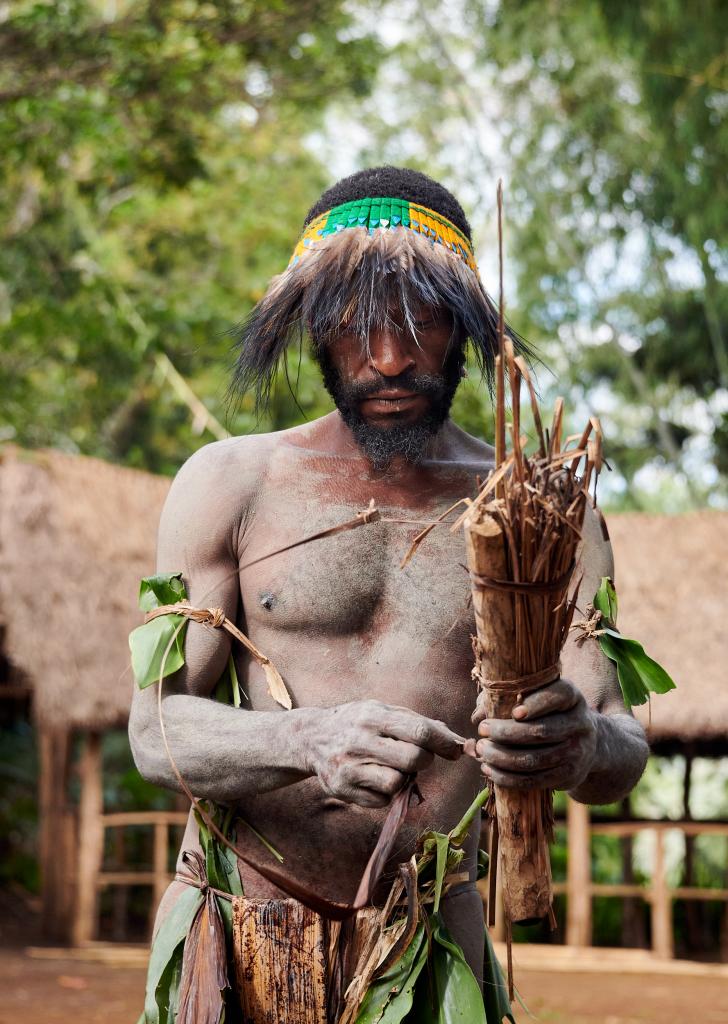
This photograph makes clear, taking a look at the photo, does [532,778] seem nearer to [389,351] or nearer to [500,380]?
[500,380]

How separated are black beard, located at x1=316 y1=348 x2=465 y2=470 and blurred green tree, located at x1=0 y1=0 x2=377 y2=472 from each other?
5.48 metres

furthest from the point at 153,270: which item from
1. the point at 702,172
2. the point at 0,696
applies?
the point at 702,172

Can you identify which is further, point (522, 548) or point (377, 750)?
point (377, 750)

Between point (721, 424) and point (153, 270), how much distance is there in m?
7.27

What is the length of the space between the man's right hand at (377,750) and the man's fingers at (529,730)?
0.09 m

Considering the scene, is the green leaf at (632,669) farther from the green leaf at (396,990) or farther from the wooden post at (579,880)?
the wooden post at (579,880)

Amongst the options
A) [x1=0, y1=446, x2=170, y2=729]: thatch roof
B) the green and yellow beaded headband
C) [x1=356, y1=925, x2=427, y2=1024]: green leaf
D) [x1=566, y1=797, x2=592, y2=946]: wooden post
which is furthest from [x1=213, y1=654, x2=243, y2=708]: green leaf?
[x1=566, y1=797, x2=592, y2=946]: wooden post

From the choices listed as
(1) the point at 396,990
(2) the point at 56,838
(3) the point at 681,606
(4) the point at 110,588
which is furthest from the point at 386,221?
(2) the point at 56,838

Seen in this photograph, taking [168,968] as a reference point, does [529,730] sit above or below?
above

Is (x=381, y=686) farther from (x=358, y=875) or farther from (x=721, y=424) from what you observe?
(x=721, y=424)

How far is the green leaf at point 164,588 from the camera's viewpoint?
2.25m

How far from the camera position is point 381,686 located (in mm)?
2258

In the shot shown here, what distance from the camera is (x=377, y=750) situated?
6.09ft

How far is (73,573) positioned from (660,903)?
5770 millimetres
